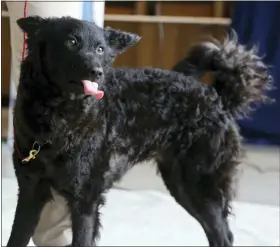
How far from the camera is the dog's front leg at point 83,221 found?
1.83m

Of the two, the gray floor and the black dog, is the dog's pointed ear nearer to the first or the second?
the black dog

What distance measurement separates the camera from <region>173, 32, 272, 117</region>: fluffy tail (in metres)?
2.11

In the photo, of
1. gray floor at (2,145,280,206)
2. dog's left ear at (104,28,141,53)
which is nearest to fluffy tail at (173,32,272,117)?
dog's left ear at (104,28,141,53)

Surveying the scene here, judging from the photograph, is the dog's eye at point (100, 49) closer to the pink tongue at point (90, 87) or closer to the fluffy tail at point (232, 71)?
the pink tongue at point (90, 87)

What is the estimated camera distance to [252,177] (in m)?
3.30

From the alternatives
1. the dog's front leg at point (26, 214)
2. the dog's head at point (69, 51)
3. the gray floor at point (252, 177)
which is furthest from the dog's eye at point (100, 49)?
the gray floor at point (252, 177)

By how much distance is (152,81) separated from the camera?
197cm

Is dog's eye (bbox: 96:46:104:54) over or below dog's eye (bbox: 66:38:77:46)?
below

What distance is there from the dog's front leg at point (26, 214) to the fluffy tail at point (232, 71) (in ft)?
2.15

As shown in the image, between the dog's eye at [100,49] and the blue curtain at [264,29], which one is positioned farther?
the blue curtain at [264,29]

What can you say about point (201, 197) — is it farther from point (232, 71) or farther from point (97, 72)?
point (97, 72)

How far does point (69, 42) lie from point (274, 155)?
2.11 metres

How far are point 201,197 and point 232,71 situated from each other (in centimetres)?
42

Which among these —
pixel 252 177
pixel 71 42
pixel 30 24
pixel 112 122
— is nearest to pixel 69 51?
pixel 71 42
